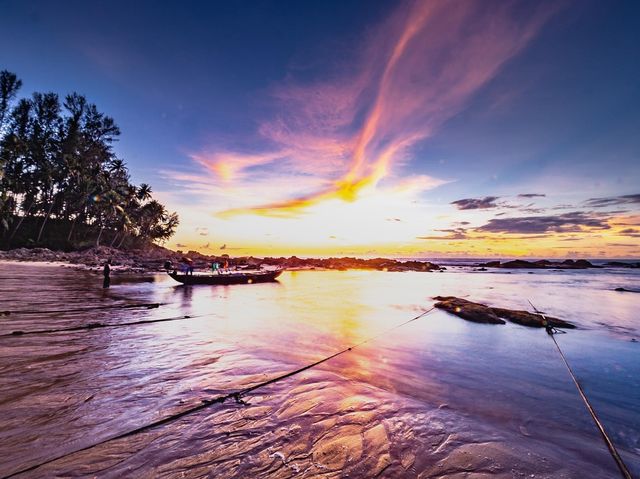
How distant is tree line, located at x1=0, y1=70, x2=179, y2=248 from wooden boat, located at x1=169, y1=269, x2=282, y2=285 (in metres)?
35.1

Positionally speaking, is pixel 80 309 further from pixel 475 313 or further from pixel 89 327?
pixel 475 313

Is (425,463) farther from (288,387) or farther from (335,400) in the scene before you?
(288,387)

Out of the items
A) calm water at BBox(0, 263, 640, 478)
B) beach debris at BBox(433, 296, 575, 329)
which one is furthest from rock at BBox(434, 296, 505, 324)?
calm water at BBox(0, 263, 640, 478)

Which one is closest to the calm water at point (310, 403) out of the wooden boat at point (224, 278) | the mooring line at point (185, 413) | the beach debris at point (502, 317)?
the mooring line at point (185, 413)

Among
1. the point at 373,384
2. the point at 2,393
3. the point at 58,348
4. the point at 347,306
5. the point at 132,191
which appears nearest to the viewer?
the point at 2,393

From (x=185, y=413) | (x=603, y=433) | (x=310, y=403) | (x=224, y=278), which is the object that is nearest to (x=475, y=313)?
(x=603, y=433)

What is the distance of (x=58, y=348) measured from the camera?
7.40 meters

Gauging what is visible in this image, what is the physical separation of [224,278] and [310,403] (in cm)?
2620

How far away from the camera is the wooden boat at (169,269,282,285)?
26.6 m

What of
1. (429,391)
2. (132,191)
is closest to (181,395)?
(429,391)

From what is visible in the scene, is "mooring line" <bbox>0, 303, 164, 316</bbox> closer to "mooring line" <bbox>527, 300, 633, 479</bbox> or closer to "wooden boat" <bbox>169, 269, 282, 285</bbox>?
"wooden boat" <bbox>169, 269, 282, 285</bbox>

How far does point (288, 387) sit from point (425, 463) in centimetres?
294

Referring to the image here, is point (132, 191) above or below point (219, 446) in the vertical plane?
above

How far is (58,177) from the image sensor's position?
162ft
